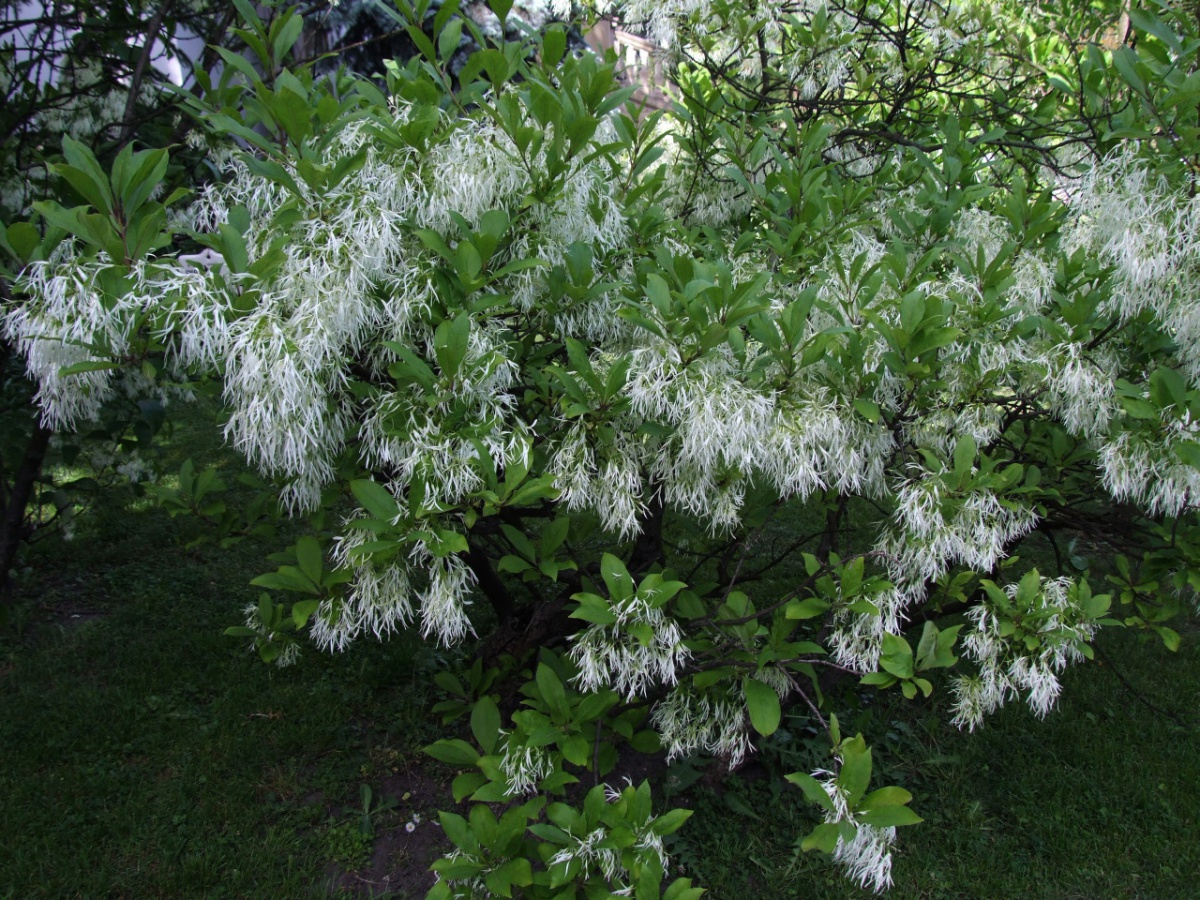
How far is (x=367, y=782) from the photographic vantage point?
10.2 ft

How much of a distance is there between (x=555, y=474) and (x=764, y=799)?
1.80m

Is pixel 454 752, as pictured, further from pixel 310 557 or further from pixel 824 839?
pixel 824 839

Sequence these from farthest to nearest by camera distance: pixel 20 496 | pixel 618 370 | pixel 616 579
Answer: pixel 20 496, pixel 616 579, pixel 618 370

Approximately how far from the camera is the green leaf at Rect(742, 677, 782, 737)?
2.09 metres

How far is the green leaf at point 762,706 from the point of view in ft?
6.86

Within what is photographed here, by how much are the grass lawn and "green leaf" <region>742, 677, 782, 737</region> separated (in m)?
0.92

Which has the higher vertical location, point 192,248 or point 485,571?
point 192,248

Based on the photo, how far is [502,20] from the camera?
2.15 m

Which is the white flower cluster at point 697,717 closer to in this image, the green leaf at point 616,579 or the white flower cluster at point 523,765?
the white flower cluster at point 523,765

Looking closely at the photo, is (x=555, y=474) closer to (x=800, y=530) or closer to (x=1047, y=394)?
(x=1047, y=394)

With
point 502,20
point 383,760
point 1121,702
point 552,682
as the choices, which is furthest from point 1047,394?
point 383,760

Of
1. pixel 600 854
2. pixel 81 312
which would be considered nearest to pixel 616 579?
pixel 600 854

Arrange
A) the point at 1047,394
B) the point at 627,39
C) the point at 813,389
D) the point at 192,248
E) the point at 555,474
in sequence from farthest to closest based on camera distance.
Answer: the point at 627,39 → the point at 192,248 → the point at 1047,394 → the point at 813,389 → the point at 555,474

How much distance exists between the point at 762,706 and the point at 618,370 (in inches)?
35.5
